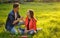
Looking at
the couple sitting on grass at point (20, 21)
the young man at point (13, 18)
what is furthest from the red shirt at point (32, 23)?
the young man at point (13, 18)

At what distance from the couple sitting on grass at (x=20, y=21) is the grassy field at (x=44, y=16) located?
52 millimetres

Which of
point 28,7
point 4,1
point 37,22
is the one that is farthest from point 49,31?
point 4,1

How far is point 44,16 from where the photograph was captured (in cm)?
354

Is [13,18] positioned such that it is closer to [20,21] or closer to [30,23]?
[20,21]

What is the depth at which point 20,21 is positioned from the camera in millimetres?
3492

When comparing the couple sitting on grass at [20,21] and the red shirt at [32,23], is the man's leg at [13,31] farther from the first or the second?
the red shirt at [32,23]

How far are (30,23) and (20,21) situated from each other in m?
A: 0.13

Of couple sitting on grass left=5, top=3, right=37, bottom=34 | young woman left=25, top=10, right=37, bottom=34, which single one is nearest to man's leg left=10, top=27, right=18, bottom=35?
couple sitting on grass left=5, top=3, right=37, bottom=34

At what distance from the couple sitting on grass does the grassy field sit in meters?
0.05

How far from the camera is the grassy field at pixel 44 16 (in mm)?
3479

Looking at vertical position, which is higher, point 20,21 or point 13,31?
point 20,21

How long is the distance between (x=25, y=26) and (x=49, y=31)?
1.03ft

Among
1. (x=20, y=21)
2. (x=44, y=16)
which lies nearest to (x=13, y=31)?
(x=20, y=21)

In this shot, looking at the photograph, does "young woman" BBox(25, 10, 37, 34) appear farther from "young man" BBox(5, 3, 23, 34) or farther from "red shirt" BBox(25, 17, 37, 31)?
"young man" BBox(5, 3, 23, 34)
